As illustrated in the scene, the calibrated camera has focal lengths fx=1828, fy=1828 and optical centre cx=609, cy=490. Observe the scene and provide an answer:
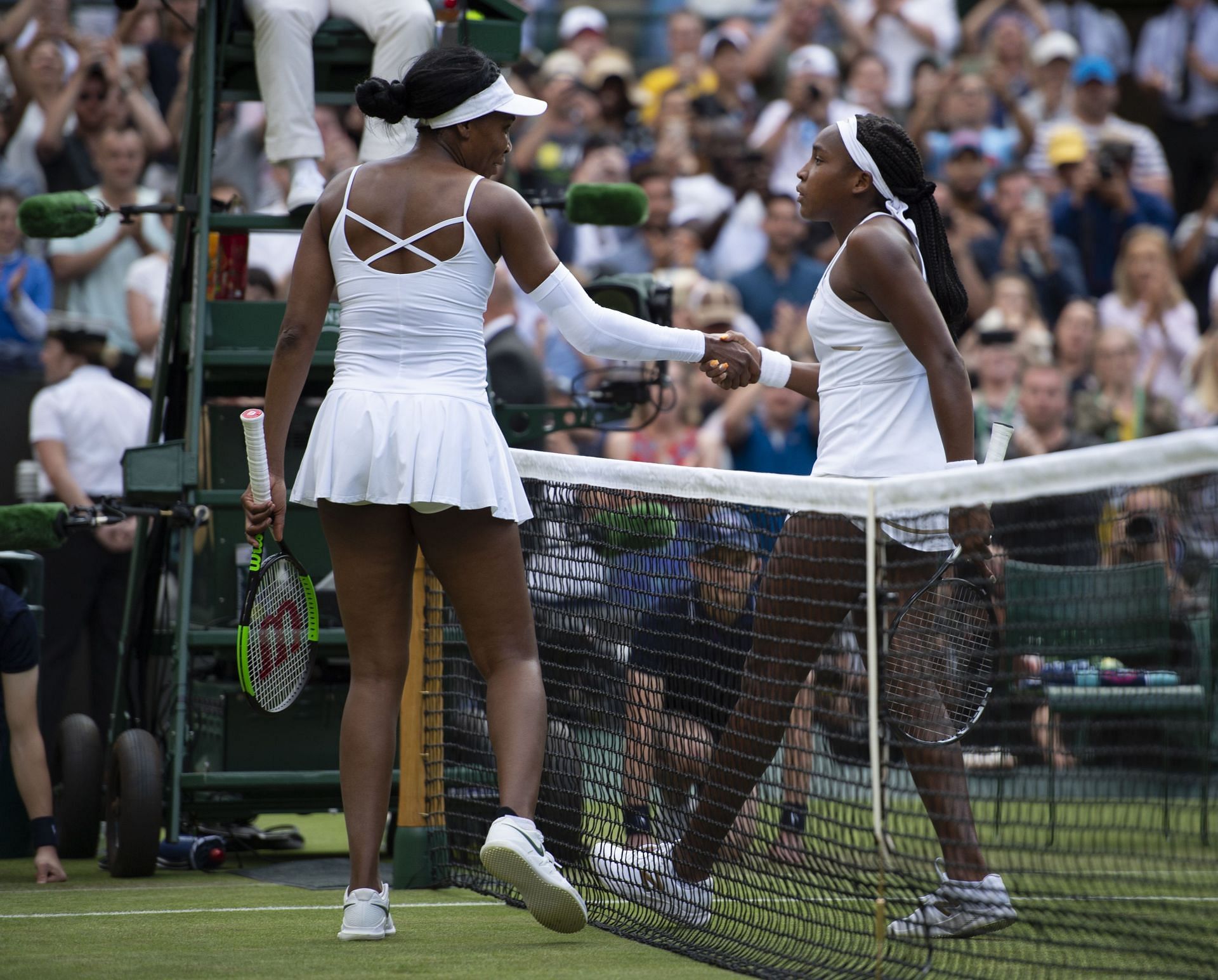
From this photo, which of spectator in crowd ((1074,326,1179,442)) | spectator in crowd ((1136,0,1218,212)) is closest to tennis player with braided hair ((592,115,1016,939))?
spectator in crowd ((1074,326,1179,442))

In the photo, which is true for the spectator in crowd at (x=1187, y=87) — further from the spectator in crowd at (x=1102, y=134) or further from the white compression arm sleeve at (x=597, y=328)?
the white compression arm sleeve at (x=597, y=328)

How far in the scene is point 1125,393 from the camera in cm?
1166

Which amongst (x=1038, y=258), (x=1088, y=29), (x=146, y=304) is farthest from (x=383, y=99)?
(x=1088, y=29)

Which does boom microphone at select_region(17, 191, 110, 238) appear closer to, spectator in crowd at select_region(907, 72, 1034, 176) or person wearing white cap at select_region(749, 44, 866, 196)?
person wearing white cap at select_region(749, 44, 866, 196)

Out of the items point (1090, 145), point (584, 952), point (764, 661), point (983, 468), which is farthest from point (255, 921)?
point (1090, 145)

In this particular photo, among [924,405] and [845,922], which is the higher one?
[924,405]

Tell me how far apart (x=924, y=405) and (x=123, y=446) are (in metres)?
5.55

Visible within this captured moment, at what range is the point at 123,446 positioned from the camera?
30.1ft

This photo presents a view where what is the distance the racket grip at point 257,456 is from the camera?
14.3 feet

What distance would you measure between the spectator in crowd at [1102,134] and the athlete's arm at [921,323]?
977 centimetres

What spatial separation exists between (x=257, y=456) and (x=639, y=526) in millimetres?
1040

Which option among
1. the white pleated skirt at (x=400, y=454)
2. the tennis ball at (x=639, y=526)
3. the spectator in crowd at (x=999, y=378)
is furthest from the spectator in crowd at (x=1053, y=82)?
the white pleated skirt at (x=400, y=454)

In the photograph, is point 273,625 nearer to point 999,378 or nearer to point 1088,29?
point 999,378

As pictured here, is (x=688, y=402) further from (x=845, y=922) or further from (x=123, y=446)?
(x=845, y=922)
